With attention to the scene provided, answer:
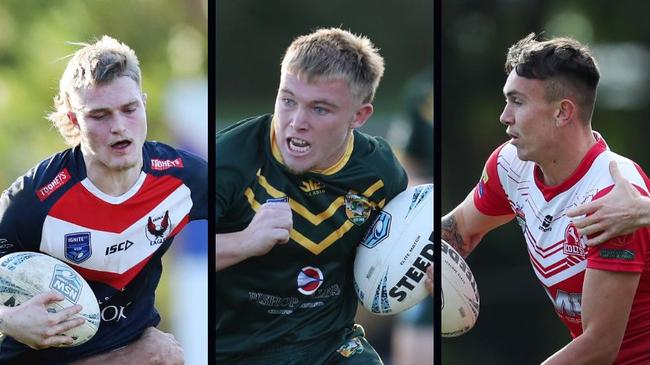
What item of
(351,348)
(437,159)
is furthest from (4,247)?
(437,159)

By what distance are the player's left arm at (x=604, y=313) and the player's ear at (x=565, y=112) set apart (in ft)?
2.54

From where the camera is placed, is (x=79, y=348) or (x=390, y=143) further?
(x=390, y=143)

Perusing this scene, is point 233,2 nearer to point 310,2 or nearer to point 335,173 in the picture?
point 310,2

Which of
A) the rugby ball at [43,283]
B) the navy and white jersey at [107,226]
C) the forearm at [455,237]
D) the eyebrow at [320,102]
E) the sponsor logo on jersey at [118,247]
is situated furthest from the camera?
the forearm at [455,237]

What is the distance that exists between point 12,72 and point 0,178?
1.75 feet

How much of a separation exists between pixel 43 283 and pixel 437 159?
2127 mm

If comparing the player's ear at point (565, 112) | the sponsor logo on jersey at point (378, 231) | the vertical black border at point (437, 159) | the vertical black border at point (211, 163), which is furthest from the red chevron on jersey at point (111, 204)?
the player's ear at point (565, 112)

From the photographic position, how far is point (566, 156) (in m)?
5.26

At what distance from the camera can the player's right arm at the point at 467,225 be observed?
552 cm

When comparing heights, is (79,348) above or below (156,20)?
below

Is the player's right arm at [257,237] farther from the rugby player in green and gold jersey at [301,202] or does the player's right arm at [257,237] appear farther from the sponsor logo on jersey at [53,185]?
the sponsor logo on jersey at [53,185]

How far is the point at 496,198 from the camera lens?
5508mm

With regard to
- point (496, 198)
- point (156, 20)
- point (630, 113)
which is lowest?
point (496, 198)

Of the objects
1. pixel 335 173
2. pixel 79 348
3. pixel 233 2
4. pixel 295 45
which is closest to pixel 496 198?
pixel 335 173
